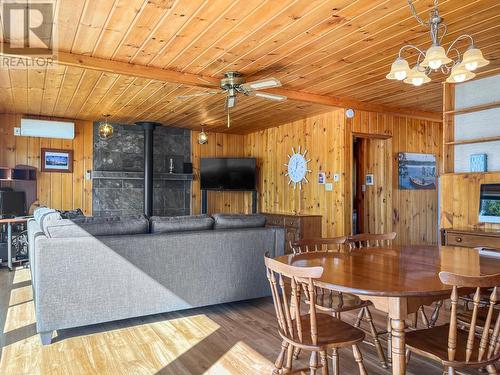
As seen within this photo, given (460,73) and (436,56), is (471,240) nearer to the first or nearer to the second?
(460,73)

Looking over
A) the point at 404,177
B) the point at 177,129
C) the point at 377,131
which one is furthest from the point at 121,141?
the point at 404,177

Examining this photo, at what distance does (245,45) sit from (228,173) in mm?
4340

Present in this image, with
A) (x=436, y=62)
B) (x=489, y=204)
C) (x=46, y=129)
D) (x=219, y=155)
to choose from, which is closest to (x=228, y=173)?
(x=219, y=155)

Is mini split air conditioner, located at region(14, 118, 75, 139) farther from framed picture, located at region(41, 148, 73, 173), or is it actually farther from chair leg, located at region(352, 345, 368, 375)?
chair leg, located at region(352, 345, 368, 375)

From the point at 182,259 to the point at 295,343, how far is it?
5.90 feet

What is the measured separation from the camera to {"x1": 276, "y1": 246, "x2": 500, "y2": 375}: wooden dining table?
66.7 inches

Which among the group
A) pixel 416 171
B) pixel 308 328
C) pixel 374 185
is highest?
pixel 416 171

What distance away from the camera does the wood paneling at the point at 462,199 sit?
409 centimetres

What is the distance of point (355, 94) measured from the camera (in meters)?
5.14

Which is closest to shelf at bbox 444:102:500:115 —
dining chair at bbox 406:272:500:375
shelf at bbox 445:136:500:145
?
shelf at bbox 445:136:500:145

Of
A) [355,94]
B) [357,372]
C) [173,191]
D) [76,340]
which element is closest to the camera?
[357,372]

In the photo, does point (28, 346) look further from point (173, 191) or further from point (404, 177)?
point (404, 177)

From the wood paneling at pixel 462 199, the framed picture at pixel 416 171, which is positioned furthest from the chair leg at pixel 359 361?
the framed picture at pixel 416 171

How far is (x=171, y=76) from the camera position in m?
4.07
